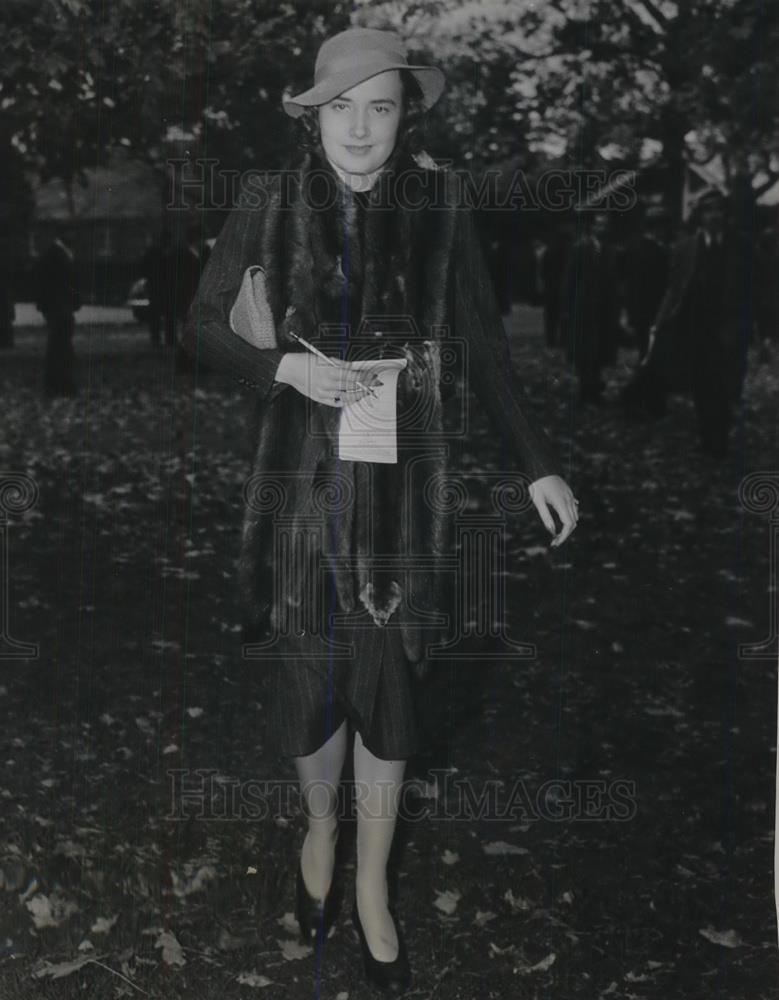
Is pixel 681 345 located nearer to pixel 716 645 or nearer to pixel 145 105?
pixel 716 645

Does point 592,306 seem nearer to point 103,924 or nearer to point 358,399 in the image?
point 358,399

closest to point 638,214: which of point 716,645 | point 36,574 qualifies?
point 716,645

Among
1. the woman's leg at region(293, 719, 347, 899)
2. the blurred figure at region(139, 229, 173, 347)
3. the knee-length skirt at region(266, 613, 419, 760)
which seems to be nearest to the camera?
the knee-length skirt at region(266, 613, 419, 760)

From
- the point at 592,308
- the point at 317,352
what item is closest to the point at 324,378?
the point at 317,352

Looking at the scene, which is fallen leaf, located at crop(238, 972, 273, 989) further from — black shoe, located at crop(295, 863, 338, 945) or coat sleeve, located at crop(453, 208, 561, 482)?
coat sleeve, located at crop(453, 208, 561, 482)

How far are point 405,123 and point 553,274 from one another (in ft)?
17.5

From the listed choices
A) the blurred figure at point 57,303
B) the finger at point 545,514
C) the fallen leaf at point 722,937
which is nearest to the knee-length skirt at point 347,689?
the finger at point 545,514

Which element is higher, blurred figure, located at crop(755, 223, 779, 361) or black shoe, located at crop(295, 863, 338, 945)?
blurred figure, located at crop(755, 223, 779, 361)

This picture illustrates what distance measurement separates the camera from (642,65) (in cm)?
709

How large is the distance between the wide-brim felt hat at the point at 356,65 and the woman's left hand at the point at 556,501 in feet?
3.31

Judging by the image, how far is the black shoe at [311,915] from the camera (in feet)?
11.3

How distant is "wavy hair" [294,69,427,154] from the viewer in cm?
309

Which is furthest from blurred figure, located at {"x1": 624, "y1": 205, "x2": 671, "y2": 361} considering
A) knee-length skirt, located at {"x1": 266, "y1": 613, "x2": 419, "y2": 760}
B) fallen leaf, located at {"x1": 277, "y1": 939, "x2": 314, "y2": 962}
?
fallen leaf, located at {"x1": 277, "y1": 939, "x2": 314, "y2": 962}

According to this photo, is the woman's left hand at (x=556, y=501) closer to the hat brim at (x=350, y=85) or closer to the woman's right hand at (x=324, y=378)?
the woman's right hand at (x=324, y=378)
